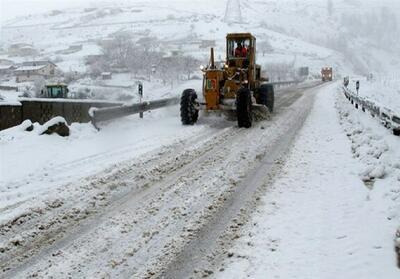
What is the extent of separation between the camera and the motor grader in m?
14.5

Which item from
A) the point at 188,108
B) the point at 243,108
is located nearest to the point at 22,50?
the point at 188,108

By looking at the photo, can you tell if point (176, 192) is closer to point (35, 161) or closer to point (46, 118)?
point (35, 161)

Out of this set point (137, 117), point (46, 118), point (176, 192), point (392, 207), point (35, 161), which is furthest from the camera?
point (137, 117)

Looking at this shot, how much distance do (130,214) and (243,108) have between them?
849cm

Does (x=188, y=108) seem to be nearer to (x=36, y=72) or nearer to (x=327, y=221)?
(x=327, y=221)

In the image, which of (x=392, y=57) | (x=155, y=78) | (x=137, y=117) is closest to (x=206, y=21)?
(x=392, y=57)

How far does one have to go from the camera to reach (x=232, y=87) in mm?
16094

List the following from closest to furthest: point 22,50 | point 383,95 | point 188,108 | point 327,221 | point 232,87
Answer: point 327,221
point 188,108
point 232,87
point 383,95
point 22,50

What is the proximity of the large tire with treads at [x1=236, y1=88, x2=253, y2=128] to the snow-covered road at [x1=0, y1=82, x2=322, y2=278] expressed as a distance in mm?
3832

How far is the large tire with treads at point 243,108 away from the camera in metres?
14.3

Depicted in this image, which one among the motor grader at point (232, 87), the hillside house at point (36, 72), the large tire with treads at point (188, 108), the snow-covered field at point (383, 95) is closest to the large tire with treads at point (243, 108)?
the motor grader at point (232, 87)

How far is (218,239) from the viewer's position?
18.2 feet

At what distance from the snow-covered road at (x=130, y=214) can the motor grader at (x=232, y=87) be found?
4274 mm

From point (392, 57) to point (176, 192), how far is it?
186 meters
